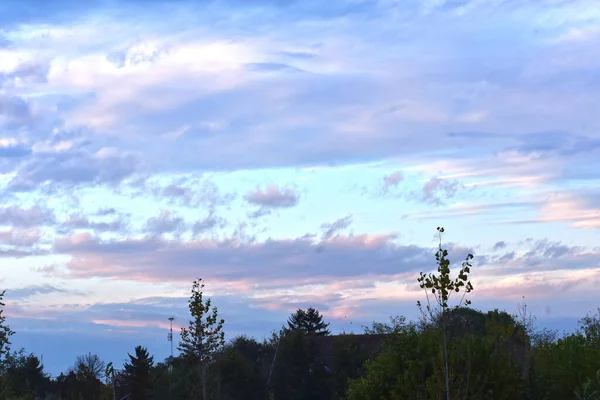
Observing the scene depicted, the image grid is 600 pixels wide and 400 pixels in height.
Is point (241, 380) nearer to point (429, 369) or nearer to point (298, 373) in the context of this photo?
point (298, 373)

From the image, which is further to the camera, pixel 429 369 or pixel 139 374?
pixel 139 374

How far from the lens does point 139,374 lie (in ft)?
228

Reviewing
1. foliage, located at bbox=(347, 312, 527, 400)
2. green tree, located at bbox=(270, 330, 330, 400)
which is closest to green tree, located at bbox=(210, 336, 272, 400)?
green tree, located at bbox=(270, 330, 330, 400)

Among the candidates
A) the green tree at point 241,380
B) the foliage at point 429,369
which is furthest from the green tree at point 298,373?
the foliage at point 429,369

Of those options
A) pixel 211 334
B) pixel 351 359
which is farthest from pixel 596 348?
pixel 351 359

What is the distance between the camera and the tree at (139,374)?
68562 mm

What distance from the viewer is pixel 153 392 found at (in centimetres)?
6800

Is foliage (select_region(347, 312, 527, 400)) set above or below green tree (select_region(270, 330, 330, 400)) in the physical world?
below

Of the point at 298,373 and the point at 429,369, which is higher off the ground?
the point at 298,373

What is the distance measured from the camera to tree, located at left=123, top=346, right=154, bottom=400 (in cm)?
6856

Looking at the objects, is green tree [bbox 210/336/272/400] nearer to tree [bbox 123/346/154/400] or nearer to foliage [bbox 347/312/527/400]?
tree [bbox 123/346/154/400]

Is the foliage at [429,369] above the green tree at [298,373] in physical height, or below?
below

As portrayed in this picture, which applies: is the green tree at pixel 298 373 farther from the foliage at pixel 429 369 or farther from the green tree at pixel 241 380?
the foliage at pixel 429 369

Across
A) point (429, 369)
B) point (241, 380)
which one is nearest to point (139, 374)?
point (241, 380)
